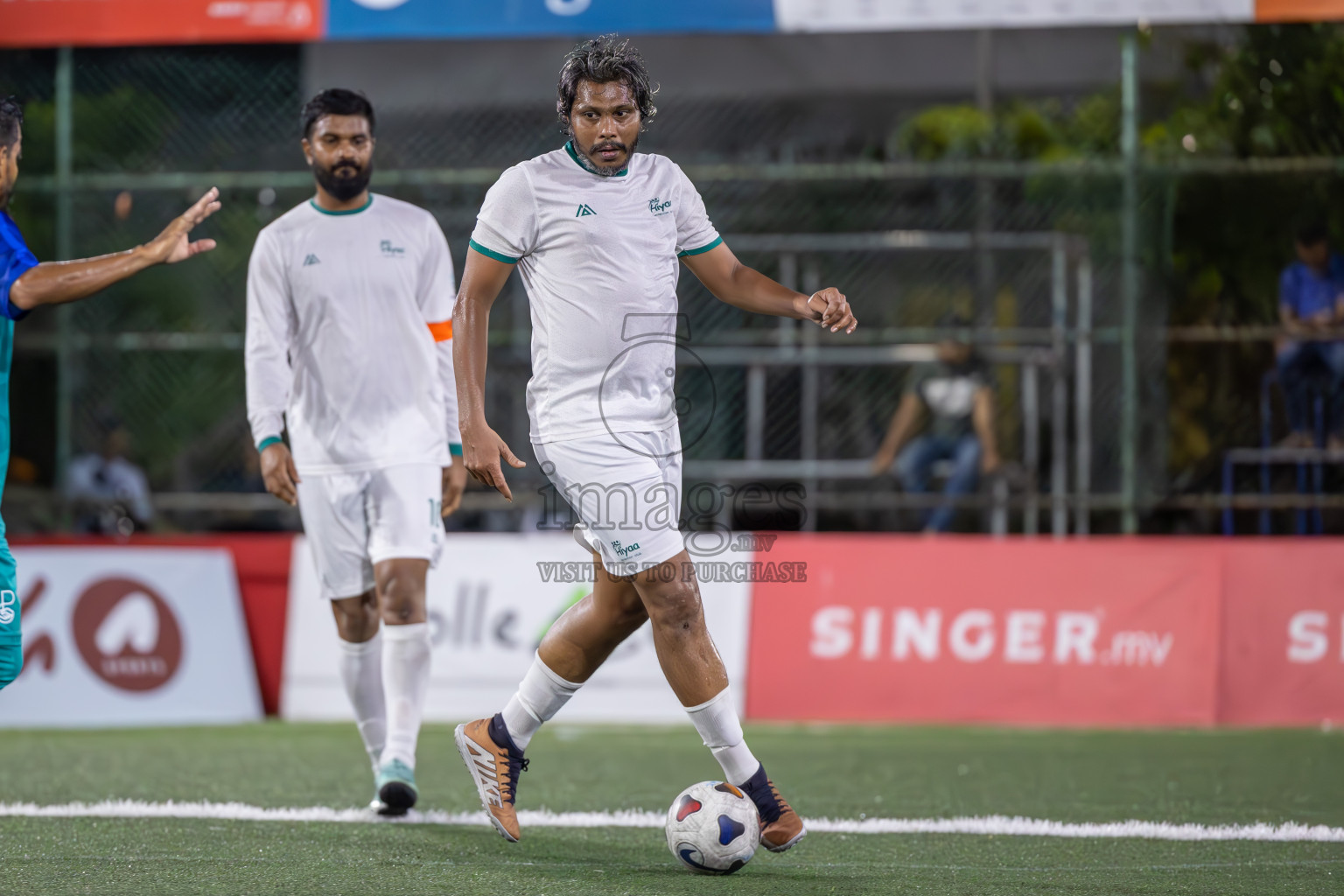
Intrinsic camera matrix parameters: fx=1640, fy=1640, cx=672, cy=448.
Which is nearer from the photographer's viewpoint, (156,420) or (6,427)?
(6,427)

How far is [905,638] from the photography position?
9.09 meters

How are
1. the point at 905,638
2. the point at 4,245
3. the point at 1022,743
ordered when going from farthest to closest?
the point at 905,638 < the point at 1022,743 < the point at 4,245

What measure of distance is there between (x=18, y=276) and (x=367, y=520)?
1.70 meters

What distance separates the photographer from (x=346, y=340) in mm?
5922

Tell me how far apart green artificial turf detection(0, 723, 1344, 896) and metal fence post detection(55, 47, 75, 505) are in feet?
8.34

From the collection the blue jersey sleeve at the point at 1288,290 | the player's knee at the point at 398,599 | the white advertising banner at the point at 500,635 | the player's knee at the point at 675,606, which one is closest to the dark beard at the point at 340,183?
the player's knee at the point at 398,599

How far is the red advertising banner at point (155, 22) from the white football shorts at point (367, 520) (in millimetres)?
4973

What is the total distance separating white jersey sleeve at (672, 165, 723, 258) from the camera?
4969 mm

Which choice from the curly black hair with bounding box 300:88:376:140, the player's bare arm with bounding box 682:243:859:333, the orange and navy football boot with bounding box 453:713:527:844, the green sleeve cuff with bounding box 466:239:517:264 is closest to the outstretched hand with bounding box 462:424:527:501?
the green sleeve cuff with bounding box 466:239:517:264

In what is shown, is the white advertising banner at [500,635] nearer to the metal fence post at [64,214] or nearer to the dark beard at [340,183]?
the metal fence post at [64,214]

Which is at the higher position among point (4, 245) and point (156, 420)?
point (4, 245)

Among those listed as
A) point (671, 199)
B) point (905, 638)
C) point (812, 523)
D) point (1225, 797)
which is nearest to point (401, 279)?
point (671, 199)

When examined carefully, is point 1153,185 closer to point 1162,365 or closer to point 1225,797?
point 1162,365

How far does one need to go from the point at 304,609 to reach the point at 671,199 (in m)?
5.58
